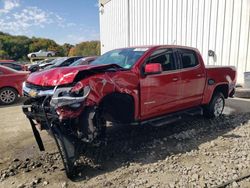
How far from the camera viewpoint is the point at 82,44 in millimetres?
61125

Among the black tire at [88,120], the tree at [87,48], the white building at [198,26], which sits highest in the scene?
the white building at [198,26]

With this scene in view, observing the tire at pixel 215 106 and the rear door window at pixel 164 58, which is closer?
the rear door window at pixel 164 58

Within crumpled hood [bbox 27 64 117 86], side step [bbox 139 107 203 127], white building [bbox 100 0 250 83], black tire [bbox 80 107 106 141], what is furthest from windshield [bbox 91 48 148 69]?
white building [bbox 100 0 250 83]

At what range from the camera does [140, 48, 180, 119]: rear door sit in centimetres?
514

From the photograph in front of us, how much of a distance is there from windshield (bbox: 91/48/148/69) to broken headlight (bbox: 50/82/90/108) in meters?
1.24

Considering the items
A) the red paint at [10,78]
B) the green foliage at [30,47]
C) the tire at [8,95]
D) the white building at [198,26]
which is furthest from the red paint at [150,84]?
the green foliage at [30,47]

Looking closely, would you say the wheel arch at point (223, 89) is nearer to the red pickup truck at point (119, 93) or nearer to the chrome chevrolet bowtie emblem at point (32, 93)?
the red pickup truck at point (119, 93)

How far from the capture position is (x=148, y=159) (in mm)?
4652

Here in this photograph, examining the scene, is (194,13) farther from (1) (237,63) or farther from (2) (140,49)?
(2) (140,49)

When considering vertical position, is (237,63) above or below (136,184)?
above

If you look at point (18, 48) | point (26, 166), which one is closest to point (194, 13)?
point (26, 166)

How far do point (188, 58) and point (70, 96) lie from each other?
3222 millimetres

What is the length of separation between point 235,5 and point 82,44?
170 ft

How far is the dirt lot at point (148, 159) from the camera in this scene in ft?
13.0
